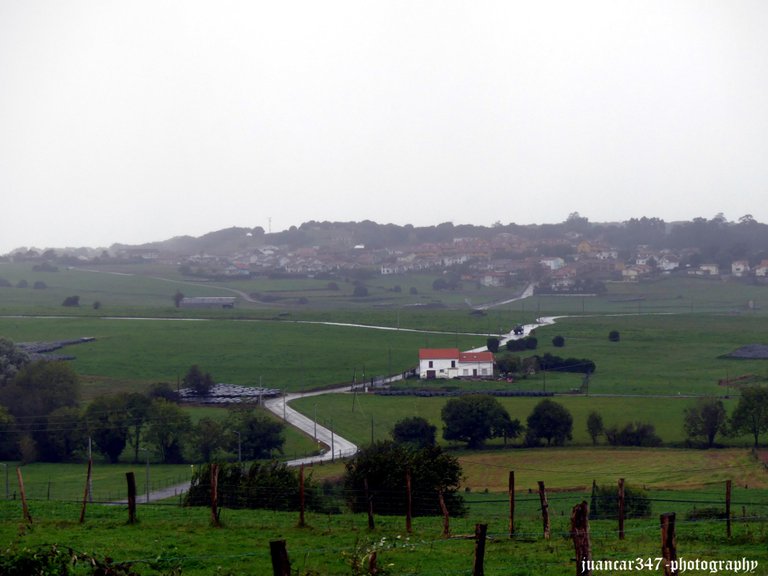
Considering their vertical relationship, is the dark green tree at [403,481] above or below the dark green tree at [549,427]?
above

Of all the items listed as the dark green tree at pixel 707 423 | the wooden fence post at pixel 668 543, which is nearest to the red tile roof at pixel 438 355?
the dark green tree at pixel 707 423

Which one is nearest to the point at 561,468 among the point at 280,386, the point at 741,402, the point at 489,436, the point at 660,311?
the point at 489,436

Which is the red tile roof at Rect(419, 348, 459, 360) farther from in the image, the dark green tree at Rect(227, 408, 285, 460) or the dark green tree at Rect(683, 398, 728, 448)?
the dark green tree at Rect(227, 408, 285, 460)

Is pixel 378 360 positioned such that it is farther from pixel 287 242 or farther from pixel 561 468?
pixel 287 242

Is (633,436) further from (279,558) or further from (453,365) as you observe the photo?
(279,558)

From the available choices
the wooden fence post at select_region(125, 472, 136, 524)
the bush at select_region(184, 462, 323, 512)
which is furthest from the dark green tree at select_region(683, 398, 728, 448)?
the wooden fence post at select_region(125, 472, 136, 524)

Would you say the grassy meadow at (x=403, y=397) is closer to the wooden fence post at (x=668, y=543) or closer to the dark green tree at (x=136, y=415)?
the dark green tree at (x=136, y=415)

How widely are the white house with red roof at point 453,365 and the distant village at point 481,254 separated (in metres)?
50.0

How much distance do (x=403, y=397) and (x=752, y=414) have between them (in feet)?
39.1

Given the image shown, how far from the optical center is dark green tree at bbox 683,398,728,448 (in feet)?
80.0

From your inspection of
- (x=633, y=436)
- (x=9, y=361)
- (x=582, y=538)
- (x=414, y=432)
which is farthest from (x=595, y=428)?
(x=9, y=361)

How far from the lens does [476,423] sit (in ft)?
81.6

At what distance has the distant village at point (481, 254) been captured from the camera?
99.3 metres

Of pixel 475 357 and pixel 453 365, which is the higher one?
pixel 475 357
